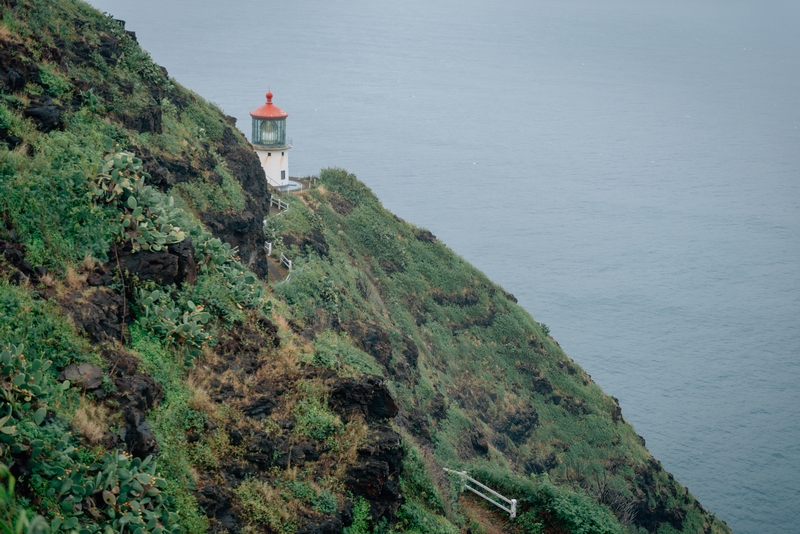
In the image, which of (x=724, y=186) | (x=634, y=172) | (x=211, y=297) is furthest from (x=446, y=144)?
(x=211, y=297)

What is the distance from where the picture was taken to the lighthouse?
5656 centimetres

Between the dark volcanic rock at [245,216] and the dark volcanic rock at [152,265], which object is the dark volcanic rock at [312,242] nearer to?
the dark volcanic rock at [245,216]

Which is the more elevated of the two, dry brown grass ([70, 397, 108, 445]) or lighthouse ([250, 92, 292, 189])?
lighthouse ([250, 92, 292, 189])

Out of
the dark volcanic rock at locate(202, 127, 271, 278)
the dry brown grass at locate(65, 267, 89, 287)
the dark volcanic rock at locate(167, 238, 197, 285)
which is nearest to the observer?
the dry brown grass at locate(65, 267, 89, 287)

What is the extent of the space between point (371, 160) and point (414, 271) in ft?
326

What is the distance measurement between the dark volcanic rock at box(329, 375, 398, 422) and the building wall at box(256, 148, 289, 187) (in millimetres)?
39319

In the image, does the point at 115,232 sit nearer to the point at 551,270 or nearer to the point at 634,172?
the point at 551,270

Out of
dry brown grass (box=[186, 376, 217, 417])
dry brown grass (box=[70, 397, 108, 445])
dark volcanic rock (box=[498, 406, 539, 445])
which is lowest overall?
dark volcanic rock (box=[498, 406, 539, 445])

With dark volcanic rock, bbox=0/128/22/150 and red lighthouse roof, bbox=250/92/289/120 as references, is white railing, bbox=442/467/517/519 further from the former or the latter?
red lighthouse roof, bbox=250/92/289/120

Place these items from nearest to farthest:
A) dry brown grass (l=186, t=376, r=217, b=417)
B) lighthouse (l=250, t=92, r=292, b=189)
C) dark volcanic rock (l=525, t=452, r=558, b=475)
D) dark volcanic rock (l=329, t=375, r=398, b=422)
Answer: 1. dry brown grass (l=186, t=376, r=217, b=417)
2. dark volcanic rock (l=329, t=375, r=398, b=422)
3. dark volcanic rock (l=525, t=452, r=558, b=475)
4. lighthouse (l=250, t=92, r=292, b=189)

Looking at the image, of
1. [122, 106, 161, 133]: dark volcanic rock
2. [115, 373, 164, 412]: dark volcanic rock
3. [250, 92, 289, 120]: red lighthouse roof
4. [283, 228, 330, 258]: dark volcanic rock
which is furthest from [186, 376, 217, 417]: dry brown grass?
[250, 92, 289, 120]: red lighthouse roof

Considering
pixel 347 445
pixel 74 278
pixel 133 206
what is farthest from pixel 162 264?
pixel 347 445

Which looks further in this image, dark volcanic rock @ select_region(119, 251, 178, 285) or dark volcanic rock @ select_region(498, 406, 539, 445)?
dark volcanic rock @ select_region(498, 406, 539, 445)

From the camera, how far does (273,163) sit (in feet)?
187
